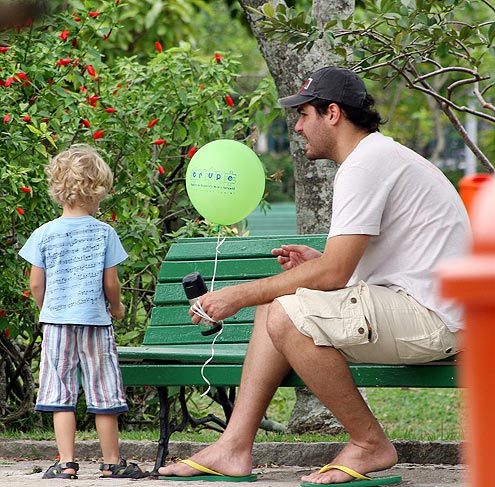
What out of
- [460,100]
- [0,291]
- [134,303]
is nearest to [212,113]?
[134,303]

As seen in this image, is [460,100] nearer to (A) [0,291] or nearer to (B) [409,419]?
(B) [409,419]

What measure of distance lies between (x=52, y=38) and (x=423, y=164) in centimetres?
230

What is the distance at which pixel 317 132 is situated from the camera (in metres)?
3.83

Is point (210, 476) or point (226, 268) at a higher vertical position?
point (226, 268)

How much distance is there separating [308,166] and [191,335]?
113 centimetres

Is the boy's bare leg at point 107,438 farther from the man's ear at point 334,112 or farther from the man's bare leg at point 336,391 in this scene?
the man's ear at point 334,112

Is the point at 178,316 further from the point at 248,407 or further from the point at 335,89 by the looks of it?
the point at 335,89

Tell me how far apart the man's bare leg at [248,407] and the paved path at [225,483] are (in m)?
0.07

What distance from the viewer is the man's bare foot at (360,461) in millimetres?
3512

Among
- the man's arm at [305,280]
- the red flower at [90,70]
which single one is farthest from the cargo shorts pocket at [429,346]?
the red flower at [90,70]

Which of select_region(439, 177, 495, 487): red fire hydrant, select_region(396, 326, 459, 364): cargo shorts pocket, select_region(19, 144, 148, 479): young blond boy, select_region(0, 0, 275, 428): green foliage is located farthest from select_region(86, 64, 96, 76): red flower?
select_region(439, 177, 495, 487): red fire hydrant

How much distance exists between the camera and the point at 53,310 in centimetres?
404

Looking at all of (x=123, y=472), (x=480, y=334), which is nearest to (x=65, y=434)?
(x=123, y=472)

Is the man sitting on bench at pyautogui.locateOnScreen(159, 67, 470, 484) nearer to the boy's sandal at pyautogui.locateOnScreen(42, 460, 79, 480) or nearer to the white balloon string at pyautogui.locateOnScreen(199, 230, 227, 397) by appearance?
Result: the white balloon string at pyautogui.locateOnScreen(199, 230, 227, 397)
